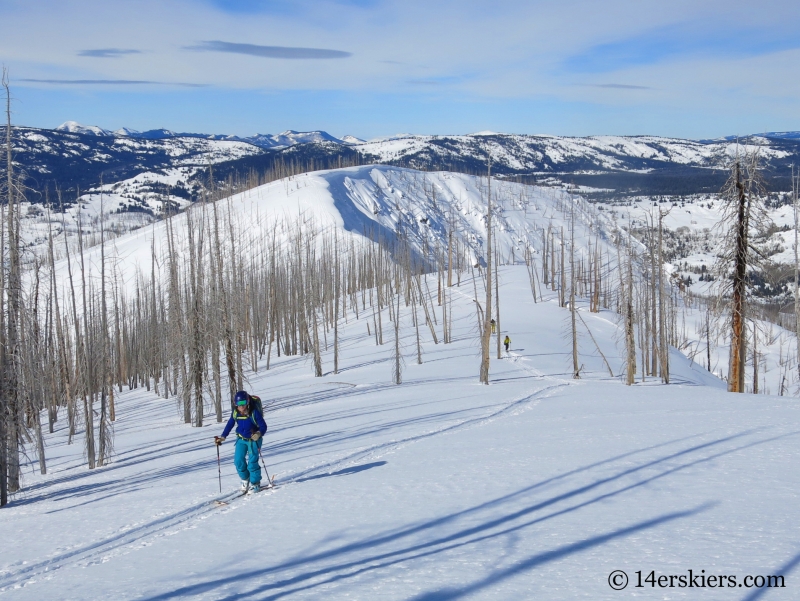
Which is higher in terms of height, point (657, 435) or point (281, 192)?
point (281, 192)

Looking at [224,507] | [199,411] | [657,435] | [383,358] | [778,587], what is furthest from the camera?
[383,358]

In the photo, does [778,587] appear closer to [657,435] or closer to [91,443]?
[657,435]

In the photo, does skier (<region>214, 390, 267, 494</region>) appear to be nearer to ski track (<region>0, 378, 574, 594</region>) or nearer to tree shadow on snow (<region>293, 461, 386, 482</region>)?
ski track (<region>0, 378, 574, 594</region>)

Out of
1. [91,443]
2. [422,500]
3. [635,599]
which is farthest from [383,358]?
[635,599]

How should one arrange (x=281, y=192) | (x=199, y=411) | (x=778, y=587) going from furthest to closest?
(x=281, y=192) → (x=199, y=411) → (x=778, y=587)

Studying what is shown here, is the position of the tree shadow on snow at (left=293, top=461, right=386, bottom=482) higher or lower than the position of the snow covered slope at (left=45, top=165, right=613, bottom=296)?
lower

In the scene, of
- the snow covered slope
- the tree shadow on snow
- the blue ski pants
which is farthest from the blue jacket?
the snow covered slope

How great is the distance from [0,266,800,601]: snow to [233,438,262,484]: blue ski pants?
560mm

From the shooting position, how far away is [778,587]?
6.14m

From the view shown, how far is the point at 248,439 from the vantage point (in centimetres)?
1181

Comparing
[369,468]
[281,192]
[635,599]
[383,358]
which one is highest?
[281,192]

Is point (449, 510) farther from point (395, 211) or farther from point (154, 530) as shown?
point (395, 211)

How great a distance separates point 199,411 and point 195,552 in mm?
19820

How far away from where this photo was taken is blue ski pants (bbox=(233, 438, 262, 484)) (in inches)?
465
